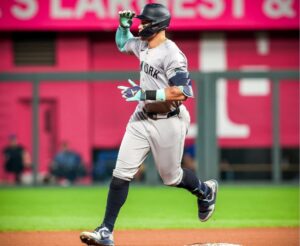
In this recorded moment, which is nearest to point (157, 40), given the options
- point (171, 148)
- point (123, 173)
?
point (171, 148)

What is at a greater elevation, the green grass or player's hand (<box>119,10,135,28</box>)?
player's hand (<box>119,10,135,28</box>)

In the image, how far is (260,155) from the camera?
1848 cm

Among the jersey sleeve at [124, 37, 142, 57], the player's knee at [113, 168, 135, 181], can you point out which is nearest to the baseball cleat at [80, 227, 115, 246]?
the player's knee at [113, 168, 135, 181]

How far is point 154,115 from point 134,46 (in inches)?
24.7

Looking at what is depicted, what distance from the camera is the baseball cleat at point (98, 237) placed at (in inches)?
252

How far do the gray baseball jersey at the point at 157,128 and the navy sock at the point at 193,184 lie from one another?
0.13m

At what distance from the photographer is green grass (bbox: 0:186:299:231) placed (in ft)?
31.8

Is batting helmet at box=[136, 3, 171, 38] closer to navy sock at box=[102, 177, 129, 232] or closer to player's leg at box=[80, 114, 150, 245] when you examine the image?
player's leg at box=[80, 114, 150, 245]

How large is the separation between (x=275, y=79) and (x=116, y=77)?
129 inches

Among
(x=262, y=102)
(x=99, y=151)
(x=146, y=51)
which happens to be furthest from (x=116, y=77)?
(x=146, y=51)

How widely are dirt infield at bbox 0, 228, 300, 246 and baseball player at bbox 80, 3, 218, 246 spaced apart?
0.96 metres

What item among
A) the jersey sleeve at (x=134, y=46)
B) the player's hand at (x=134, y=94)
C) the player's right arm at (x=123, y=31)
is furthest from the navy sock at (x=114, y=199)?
the player's right arm at (x=123, y=31)

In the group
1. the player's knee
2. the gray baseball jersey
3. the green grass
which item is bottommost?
the green grass

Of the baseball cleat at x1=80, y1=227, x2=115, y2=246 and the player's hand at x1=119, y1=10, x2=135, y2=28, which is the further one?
the player's hand at x1=119, y1=10, x2=135, y2=28
